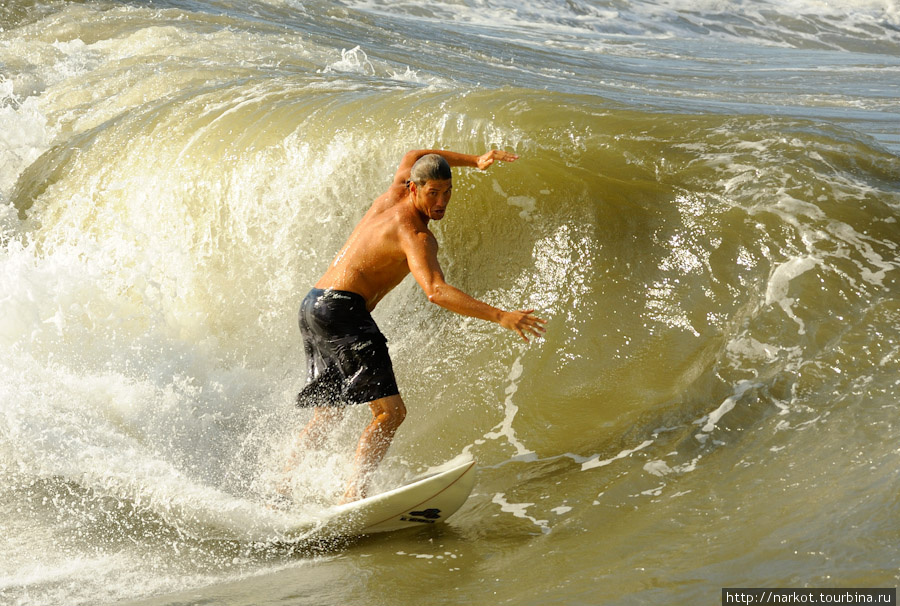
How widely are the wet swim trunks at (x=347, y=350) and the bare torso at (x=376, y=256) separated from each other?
56mm

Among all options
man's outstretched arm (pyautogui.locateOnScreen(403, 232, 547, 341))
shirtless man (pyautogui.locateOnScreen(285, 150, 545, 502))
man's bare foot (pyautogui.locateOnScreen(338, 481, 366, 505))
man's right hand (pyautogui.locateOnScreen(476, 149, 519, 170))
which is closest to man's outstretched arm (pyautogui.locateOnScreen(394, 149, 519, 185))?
man's right hand (pyautogui.locateOnScreen(476, 149, 519, 170))

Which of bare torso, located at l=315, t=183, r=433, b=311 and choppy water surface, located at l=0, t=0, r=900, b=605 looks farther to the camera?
bare torso, located at l=315, t=183, r=433, b=311

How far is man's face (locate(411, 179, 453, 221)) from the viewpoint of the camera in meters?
3.89

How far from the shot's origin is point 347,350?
4.08 metres

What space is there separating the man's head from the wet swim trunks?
54 centimetres

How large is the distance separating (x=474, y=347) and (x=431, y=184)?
171cm

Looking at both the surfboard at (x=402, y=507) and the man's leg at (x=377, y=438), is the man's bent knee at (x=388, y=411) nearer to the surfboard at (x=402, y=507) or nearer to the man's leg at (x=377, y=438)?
the man's leg at (x=377, y=438)

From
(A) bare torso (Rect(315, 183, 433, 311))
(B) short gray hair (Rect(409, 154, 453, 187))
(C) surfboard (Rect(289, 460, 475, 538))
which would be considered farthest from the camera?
(A) bare torso (Rect(315, 183, 433, 311))

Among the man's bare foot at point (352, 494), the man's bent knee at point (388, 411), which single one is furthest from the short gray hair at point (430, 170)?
the man's bare foot at point (352, 494)

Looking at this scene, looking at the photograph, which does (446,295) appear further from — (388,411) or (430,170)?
(388,411)

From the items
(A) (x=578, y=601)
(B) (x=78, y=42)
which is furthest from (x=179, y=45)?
(A) (x=578, y=601)

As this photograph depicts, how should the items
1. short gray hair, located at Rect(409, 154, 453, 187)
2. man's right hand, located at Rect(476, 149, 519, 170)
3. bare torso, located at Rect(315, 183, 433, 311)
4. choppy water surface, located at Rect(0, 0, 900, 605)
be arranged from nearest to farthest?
choppy water surface, located at Rect(0, 0, 900, 605), short gray hair, located at Rect(409, 154, 453, 187), bare torso, located at Rect(315, 183, 433, 311), man's right hand, located at Rect(476, 149, 519, 170)

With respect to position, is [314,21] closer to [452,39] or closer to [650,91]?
[452,39]

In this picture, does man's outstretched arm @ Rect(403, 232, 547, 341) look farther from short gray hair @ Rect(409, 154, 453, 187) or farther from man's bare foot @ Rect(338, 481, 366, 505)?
man's bare foot @ Rect(338, 481, 366, 505)
